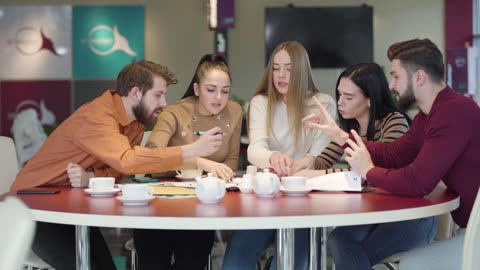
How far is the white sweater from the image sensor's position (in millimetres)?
3266

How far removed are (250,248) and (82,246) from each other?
2.42 ft

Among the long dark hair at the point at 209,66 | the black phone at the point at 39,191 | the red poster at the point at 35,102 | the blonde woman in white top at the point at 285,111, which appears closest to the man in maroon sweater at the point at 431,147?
the blonde woman in white top at the point at 285,111

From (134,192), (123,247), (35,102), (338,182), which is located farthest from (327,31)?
(134,192)

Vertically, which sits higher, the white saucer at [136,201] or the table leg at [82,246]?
the white saucer at [136,201]

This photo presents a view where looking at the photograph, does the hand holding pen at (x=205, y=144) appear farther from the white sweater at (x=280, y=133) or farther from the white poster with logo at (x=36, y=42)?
the white poster with logo at (x=36, y=42)

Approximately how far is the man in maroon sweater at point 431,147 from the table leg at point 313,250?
0.87ft

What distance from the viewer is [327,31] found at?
29.7 feet

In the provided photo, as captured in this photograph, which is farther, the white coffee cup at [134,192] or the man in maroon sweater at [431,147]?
the man in maroon sweater at [431,147]

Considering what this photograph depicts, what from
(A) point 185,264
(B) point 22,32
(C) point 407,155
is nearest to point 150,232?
(A) point 185,264

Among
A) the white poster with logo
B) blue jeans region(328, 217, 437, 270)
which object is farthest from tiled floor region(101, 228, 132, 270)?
the white poster with logo

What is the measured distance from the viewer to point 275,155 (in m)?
3.04

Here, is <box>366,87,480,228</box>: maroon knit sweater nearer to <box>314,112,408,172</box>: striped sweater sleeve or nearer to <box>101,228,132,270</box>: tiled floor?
<box>314,112,408,172</box>: striped sweater sleeve

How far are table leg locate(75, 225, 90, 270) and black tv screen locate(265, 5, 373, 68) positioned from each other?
6.93 m

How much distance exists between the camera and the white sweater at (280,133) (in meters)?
3.27
